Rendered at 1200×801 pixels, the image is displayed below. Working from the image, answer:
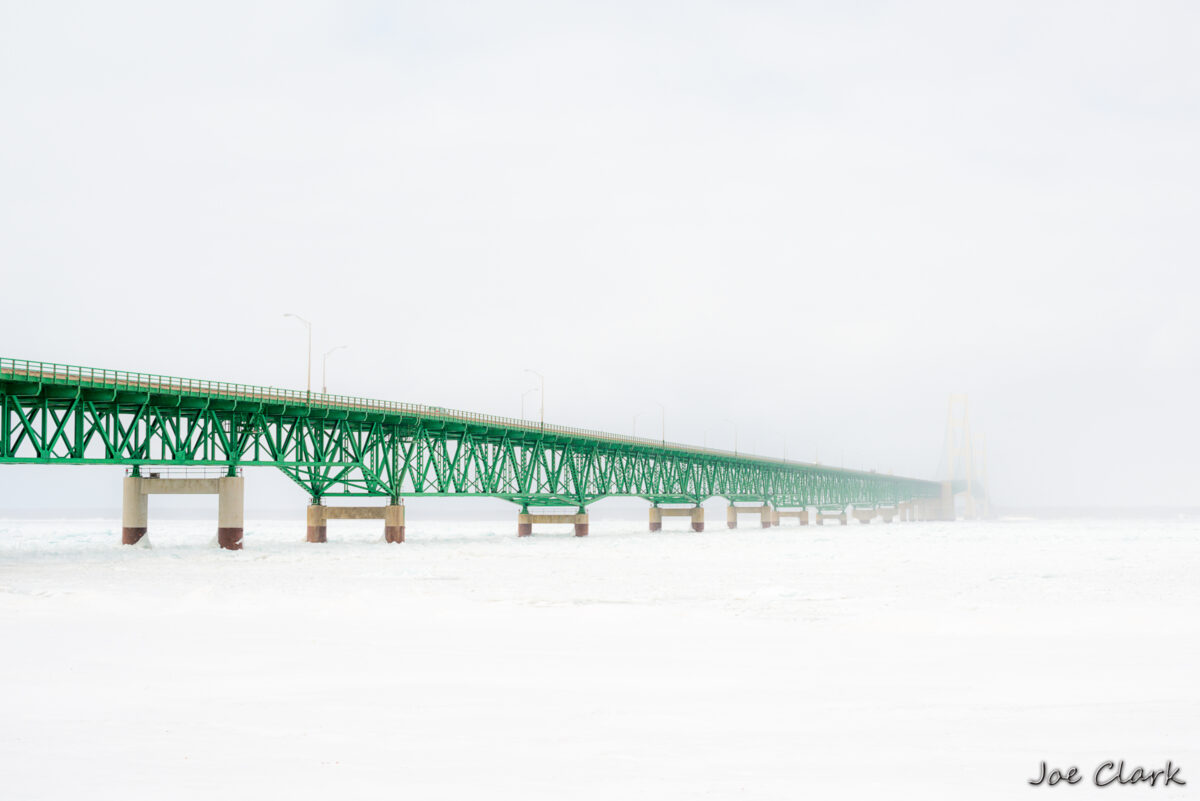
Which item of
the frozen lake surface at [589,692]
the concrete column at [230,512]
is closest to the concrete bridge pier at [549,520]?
the concrete column at [230,512]

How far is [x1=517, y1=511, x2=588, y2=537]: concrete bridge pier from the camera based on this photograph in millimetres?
111000

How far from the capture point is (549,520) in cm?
11469

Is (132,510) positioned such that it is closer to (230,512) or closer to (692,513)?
(230,512)

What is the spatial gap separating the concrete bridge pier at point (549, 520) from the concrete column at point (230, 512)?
44.1m

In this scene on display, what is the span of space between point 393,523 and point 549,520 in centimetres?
3270

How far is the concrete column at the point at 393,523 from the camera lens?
8369 cm

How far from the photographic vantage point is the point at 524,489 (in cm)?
10812

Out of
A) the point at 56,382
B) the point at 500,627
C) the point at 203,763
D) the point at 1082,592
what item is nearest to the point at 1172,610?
the point at 1082,592

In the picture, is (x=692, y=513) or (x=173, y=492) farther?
(x=692, y=513)

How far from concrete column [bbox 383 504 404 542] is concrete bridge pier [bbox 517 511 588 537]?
26.3m

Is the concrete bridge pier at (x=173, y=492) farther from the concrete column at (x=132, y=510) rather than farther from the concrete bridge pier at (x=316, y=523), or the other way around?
the concrete bridge pier at (x=316, y=523)

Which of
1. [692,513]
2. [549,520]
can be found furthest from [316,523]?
[692,513]

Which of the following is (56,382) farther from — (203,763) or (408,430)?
(203,763)

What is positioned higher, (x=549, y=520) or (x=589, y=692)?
(x=589, y=692)
